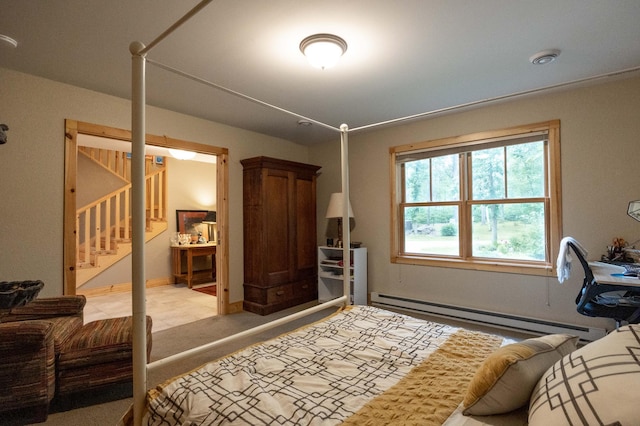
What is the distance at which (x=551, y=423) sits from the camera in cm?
77

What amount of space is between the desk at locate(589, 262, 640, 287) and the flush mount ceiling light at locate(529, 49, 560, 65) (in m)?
1.75

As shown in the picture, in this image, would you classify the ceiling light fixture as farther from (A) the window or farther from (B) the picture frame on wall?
(B) the picture frame on wall

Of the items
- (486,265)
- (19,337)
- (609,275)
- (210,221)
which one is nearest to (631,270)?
(609,275)

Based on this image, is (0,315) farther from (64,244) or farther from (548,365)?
(548,365)

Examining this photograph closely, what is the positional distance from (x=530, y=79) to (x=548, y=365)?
2.73 metres

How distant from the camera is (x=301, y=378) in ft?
4.18

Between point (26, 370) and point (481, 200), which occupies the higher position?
point (481, 200)

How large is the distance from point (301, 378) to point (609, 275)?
254 centimetres

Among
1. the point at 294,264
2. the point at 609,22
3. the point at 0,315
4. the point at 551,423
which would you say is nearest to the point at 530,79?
the point at 609,22

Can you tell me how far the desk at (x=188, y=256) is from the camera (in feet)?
18.5

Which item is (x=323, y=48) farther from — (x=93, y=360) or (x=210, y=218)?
(x=210, y=218)

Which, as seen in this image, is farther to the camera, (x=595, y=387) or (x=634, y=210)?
(x=634, y=210)

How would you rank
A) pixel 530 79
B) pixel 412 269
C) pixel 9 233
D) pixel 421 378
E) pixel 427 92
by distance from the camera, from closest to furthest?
pixel 421 378 → pixel 9 233 → pixel 530 79 → pixel 427 92 → pixel 412 269

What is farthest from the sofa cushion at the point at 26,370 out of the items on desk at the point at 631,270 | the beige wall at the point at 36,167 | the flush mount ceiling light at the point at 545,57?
the items on desk at the point at 631,270
